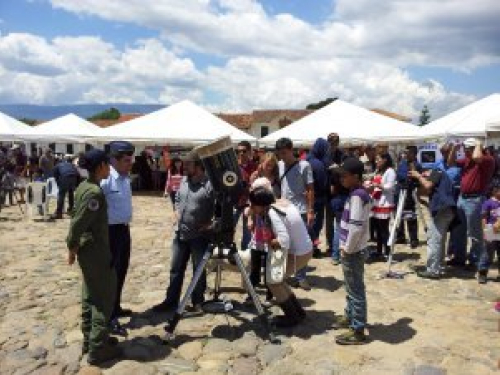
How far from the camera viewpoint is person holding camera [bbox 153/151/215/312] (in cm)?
552

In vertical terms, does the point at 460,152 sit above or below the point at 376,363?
above

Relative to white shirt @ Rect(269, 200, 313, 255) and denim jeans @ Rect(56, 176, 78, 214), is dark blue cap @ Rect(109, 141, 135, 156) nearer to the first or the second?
white shirt @ Rect(269, 200, 313, 255)

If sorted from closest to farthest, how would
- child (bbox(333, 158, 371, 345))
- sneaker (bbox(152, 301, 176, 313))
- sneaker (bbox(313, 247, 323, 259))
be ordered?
child (bbox(333, 158, 371, 345)) < sneaker (bbox(152, 301, 176, 313)) < sneaker (bbox(313, 247, 323, 259))

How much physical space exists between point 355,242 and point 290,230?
67 cm

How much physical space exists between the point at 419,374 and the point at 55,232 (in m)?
9.05

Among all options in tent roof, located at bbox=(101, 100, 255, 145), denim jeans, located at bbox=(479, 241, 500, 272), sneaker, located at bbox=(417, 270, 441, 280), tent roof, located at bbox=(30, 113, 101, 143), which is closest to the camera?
denim jeans, located at bbox=(479, 241, 500, 272)

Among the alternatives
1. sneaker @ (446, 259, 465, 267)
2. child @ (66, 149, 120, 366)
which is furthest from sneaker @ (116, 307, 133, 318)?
sneaker @ (446, 259, 465, 267)

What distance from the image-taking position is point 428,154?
22.0 metres

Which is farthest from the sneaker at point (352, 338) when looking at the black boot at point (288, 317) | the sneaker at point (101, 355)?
the sneaker at point (101, 355)

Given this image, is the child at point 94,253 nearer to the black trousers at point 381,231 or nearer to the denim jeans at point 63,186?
the black trousers at point 381,231

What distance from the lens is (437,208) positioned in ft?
23.7

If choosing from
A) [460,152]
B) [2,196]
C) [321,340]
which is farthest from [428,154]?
[321,340]

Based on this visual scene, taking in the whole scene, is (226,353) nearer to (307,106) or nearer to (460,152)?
(460,152)

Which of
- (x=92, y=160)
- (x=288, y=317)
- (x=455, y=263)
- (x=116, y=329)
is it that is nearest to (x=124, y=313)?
(x=116, y=329)
